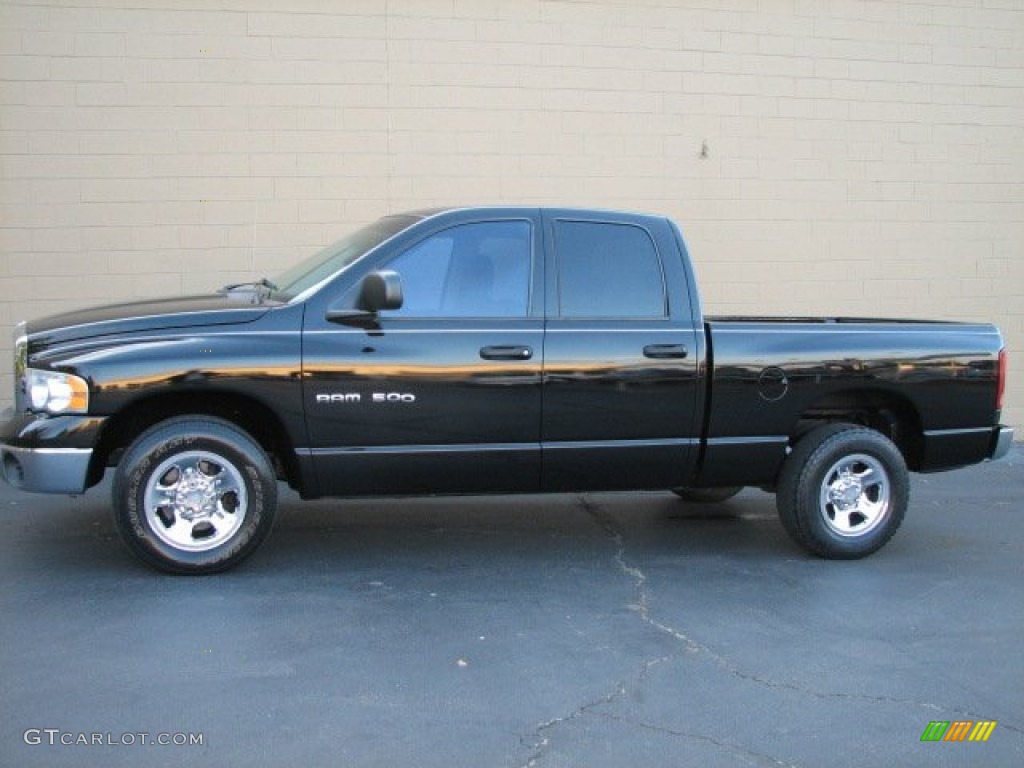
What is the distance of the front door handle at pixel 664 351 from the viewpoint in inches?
252

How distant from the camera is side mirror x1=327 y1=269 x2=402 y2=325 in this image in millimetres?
5953

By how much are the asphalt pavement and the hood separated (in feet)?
4.13

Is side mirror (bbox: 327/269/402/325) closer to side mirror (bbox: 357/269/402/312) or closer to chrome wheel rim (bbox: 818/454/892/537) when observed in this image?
side mirror (bbox: 357/269/402/312)

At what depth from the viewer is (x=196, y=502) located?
19.6ft

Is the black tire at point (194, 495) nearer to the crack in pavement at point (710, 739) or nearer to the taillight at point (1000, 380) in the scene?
the crack in pavement at point (710, 739)

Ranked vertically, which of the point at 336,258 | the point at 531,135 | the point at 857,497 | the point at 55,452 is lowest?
the point at 857,497

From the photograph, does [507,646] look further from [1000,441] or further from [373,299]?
[1000,441]

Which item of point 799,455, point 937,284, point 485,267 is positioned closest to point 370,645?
point 485,267

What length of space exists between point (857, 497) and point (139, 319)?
4072 mm

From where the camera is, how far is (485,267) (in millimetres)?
6410

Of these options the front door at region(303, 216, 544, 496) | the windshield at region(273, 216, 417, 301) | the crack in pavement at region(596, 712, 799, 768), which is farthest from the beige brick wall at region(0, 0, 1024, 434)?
the crack in pavement at region(596, 712, 799, 768)

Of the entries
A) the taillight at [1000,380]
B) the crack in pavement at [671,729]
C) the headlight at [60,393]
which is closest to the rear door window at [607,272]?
the crack in pavement at [671,729]

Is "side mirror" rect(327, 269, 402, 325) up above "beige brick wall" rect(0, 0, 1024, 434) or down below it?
below

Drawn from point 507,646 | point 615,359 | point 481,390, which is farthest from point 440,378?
point 507,646
